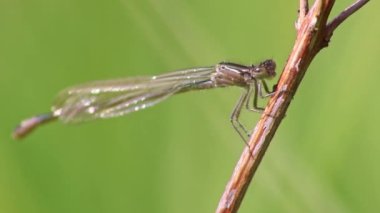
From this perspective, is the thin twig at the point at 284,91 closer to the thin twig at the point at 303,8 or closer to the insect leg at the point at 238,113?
the thin twig at the point at 303,8

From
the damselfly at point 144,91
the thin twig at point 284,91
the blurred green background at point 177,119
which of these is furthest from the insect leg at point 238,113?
the thin twig at point 284,91

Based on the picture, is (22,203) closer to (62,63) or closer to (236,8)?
(62,63)

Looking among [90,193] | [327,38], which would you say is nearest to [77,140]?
[90,193]

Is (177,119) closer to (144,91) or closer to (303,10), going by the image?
(144,91)

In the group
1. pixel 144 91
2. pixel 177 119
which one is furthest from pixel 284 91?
pixel 177 119

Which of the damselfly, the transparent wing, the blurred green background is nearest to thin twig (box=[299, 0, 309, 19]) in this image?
the damselfly

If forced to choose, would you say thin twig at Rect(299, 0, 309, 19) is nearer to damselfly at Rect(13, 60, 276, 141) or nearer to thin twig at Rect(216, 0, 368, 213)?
thin twig at Rect(216, 0, 368, 213)
